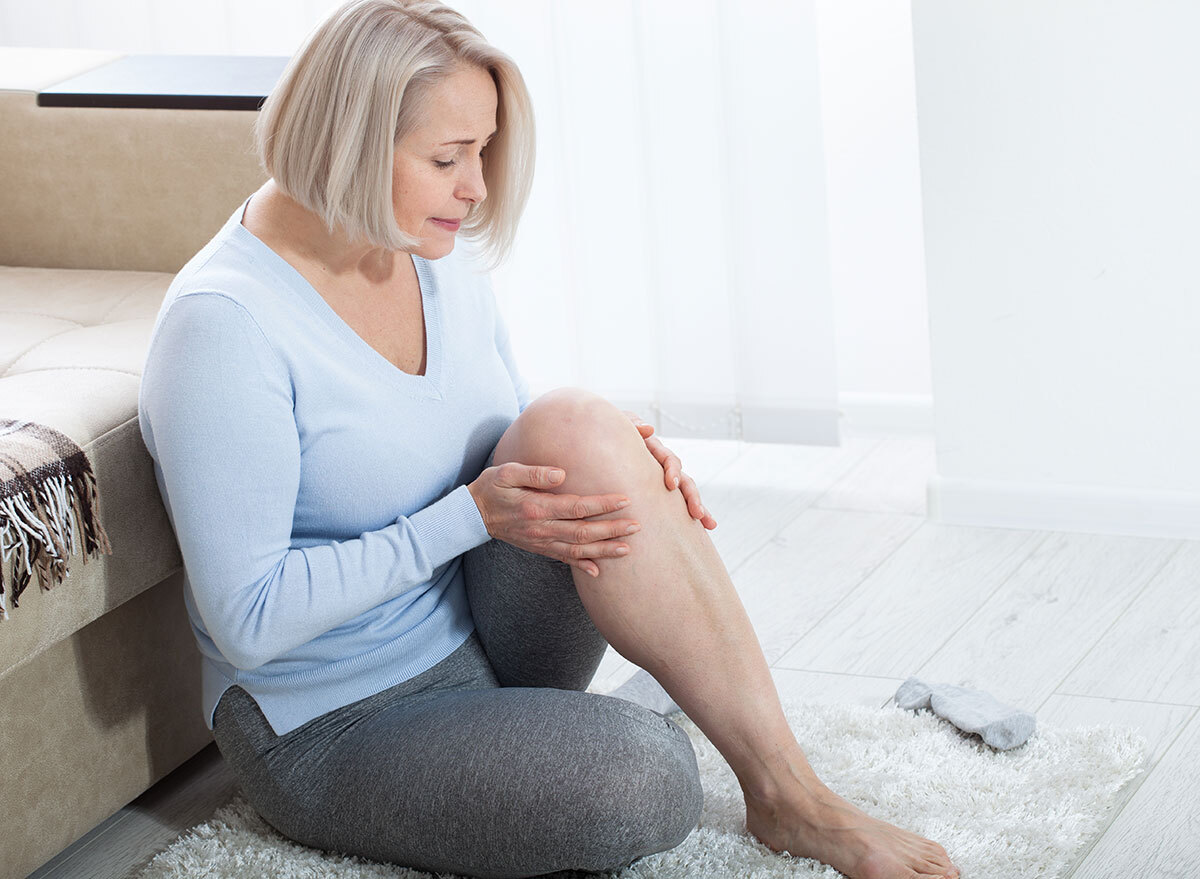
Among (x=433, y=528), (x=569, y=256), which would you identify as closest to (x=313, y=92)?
(x=433, y=528)

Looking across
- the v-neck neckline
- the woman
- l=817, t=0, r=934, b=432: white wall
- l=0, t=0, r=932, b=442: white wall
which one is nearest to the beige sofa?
the woman

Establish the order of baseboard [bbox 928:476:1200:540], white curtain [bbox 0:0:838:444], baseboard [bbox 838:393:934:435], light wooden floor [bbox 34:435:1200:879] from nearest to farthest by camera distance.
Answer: light wooden floor [bbox 34:435:1200:879] → baseboard [bbox 928:476:1200:540] → white curtain [bbox 0:0:838:444] → baseboard [bbox 838:393:934:435]

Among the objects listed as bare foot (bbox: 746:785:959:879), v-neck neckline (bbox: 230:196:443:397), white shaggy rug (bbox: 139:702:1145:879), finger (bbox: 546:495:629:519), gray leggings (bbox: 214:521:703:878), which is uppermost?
v-neck neckline (bbox: 230:196:443:397)

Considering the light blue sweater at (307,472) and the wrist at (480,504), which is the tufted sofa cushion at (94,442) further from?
the wrist at (480,504)

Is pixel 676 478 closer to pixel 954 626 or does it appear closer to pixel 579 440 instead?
pixel 579 440

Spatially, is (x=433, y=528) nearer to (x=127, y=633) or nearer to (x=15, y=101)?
(x=127, y=633)

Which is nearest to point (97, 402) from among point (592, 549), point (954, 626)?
point (592, 549)

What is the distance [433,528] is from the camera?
1312 millimetres

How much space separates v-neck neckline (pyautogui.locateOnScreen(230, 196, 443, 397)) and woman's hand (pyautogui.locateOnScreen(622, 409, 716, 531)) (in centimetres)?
19

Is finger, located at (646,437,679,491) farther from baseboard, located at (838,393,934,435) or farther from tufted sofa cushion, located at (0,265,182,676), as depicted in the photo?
baseboard, located at (838,393,934,435)

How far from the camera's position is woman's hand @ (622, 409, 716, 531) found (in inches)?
52.1

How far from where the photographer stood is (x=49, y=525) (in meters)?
1.28

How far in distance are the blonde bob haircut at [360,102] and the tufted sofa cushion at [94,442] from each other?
292mm

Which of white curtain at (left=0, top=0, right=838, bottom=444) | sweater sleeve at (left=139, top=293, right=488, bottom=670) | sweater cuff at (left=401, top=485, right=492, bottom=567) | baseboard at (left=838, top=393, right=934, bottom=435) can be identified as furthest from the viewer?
baseboard at (left=838, top=393, right=934, bottom=435)
